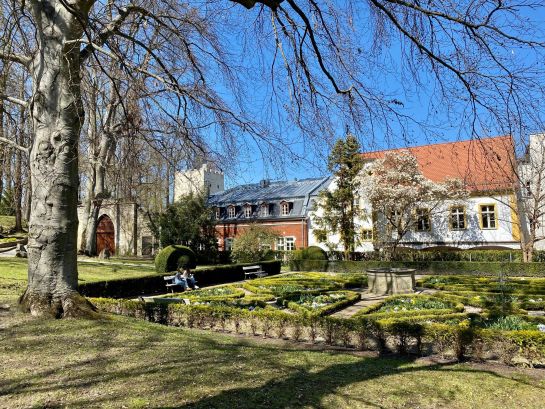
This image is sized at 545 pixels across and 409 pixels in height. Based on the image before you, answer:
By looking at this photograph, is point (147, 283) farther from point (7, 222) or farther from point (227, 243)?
→ point (7, 222)

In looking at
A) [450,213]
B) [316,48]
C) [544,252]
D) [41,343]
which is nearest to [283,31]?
[316,48]

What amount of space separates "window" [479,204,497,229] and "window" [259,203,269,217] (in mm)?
16711

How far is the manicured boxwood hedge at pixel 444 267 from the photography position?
20281 millimetres

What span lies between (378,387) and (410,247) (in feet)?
93.4

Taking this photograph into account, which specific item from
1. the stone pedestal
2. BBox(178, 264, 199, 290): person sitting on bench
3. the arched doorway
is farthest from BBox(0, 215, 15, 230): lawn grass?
the stone pedestal

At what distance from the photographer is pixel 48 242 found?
7.01 m

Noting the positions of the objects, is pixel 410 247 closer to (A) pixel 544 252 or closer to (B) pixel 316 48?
(A) pixel 544 252

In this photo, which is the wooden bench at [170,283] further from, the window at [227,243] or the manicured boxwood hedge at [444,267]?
the window at [227,243]

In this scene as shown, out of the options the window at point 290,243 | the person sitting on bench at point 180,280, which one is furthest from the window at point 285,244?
the person sitting on bench at point 180,280

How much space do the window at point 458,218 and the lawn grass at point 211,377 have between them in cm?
2619

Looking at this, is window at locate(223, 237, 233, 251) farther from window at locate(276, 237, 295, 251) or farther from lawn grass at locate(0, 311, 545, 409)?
lawn grass at locate(0, 311, 545, 409)

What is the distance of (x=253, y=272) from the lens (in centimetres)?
2139

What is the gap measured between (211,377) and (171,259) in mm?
16686

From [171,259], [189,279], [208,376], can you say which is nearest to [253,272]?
[171,259]
